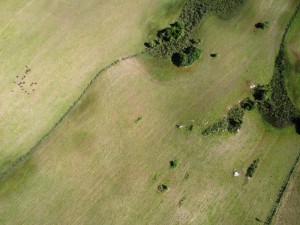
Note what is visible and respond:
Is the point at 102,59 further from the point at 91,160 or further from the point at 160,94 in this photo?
the point at 91,160

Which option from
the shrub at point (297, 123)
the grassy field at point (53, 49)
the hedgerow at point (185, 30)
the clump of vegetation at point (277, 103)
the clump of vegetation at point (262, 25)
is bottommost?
the shrub at point (297, 123)

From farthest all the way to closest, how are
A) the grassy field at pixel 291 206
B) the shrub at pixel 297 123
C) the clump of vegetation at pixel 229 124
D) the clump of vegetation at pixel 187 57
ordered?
the clump of vegetation at pixel 187 57
the shrub at pixel 297 123
the clump of vegetation at pixel 229 124
the grassy field at pixel 291 206

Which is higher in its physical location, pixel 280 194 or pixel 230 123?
pixel 230 123

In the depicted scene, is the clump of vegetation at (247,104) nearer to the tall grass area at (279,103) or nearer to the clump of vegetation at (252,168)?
the tall grass area at (279,103)

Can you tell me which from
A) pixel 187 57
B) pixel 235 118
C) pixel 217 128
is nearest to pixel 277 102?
pixel 235 118

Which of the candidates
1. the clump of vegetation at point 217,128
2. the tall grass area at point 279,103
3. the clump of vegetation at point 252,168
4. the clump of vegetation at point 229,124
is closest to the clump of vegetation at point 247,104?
the clump of vegetation at point 229,124

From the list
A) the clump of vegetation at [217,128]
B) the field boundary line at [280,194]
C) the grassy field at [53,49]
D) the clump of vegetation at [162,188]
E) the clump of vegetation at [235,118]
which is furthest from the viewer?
the clump of vegetation at [235,118]

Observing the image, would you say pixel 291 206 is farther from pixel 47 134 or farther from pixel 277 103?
pixel 47 134
